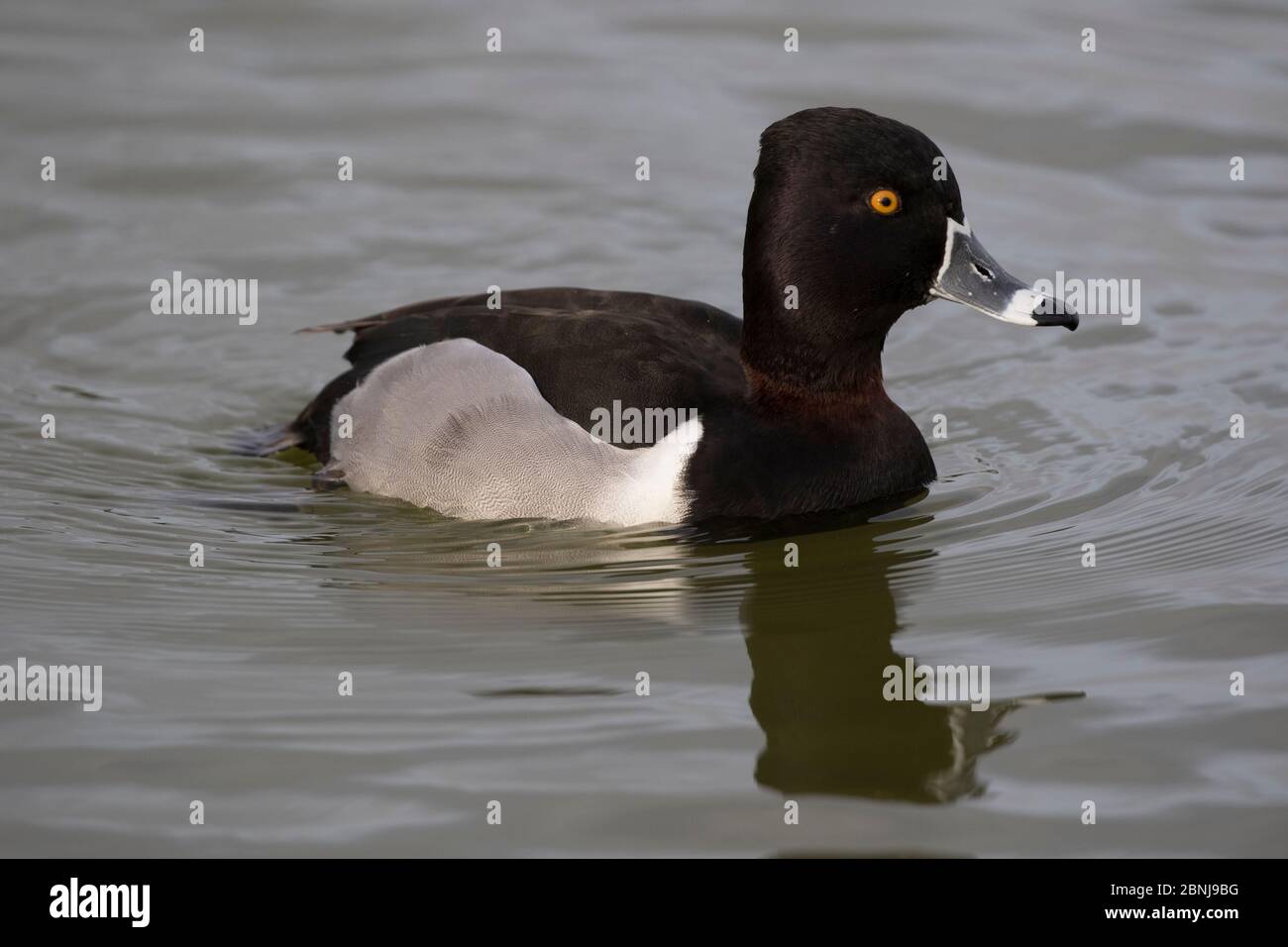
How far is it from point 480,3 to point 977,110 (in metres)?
3.93

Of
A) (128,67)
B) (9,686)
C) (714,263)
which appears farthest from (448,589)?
(128,67)

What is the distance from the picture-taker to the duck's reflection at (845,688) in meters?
5.32

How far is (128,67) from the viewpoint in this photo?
500 inches

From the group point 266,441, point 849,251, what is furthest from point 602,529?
point 266,441

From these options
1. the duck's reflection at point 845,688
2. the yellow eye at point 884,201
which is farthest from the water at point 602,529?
the yellow eye at point 884,201

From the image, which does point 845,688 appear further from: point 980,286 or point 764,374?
point 980,286

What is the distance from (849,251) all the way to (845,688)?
73.7 inches

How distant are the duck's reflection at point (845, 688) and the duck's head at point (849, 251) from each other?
74 centimetres

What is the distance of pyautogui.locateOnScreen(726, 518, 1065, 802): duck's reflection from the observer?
5.32 metres

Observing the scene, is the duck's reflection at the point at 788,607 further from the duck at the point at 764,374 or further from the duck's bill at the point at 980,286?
the duck's bill at the point at 980,286

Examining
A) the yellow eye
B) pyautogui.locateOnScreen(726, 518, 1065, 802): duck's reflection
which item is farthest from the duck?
pyautogui.locateOnScreen(726, 518, 1065, 802): duck's reflection

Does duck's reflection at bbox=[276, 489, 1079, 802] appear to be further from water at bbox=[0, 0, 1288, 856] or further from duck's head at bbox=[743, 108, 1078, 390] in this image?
duck's head at bbox=[743, 108, 1078, 390]

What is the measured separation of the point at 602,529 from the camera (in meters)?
7.11

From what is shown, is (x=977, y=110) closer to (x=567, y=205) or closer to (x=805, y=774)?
(x=567, y=205)
